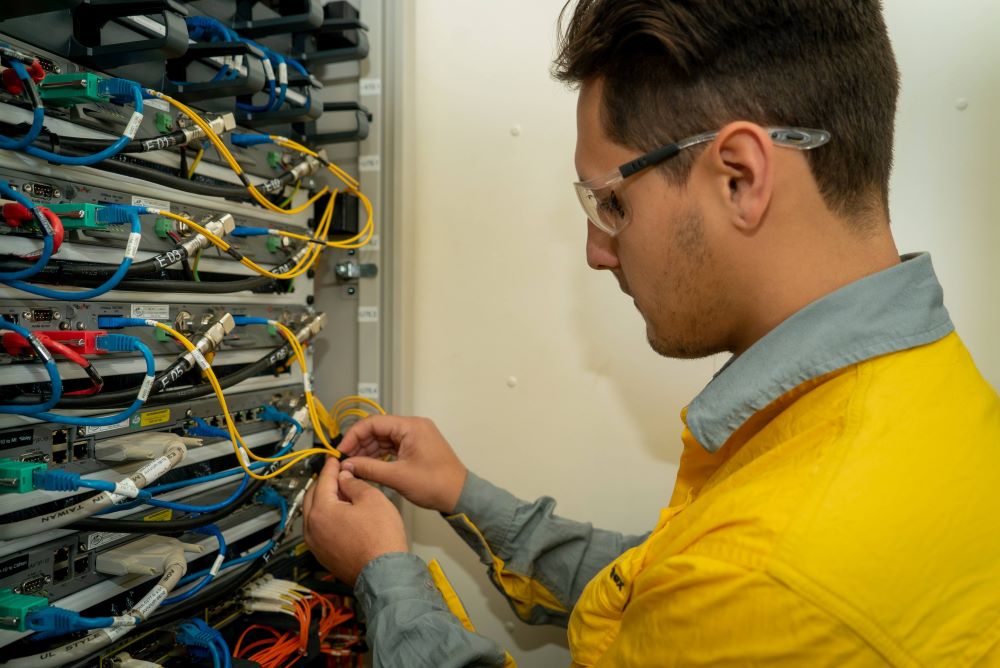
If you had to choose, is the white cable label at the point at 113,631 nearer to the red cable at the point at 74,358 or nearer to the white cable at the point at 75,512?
the white cable at the point at 75,512

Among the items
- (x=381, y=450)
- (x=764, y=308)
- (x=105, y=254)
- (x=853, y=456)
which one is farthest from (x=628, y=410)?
(x=105, y=254)

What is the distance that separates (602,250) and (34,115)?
75 centimetres

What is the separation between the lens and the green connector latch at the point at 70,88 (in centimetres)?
81

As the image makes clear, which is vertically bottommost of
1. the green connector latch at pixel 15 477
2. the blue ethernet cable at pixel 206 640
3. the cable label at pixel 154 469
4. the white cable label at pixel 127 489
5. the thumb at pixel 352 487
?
the blue ethernet cable at pixel 206 640

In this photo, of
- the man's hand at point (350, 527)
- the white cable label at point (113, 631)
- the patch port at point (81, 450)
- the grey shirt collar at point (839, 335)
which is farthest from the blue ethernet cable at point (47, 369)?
the grey shirt collar at point (839, 335)

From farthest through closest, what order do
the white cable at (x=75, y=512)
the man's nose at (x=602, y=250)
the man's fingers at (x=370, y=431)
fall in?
the man's fingers at (x=370, y=431), the man's nose at (x=602, y=250), the white cable at (x=75, y=512)

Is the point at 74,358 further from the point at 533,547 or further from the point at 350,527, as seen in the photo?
the point at 533,547

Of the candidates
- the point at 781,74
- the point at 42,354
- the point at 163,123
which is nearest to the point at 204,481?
the point at 42,354

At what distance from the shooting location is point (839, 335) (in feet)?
2.27

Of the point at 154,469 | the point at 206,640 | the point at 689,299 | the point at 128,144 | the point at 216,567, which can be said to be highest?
the point at 128,144

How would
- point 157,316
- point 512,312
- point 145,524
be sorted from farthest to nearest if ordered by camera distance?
point 512,312 < point 157,316 < point 145,524

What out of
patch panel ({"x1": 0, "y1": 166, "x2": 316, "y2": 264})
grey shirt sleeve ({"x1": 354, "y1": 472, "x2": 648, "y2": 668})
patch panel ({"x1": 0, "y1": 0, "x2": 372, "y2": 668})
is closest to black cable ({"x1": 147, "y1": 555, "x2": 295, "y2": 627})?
patch panel ({"x1": 0, "y1": 0, "x2": 372, "y2": 668})

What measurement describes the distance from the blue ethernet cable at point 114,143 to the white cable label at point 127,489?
1.39 feet

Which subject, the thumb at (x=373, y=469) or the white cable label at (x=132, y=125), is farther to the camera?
the thumb at (x=373, y=469)
